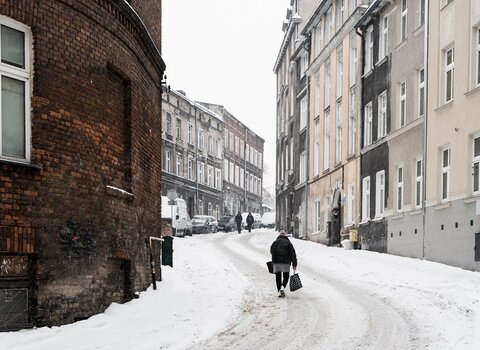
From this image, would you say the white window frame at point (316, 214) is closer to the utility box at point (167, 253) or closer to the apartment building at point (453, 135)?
the apartment building at point (453, 135)

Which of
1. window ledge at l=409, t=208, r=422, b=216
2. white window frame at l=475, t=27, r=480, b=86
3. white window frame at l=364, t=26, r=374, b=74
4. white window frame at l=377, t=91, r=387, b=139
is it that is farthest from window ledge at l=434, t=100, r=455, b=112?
white window frame at l=364, t=26, r=374, b=74

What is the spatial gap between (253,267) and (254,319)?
9553 mm

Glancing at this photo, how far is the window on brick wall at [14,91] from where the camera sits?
899cm

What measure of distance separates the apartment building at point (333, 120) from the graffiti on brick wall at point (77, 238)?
18.4 m

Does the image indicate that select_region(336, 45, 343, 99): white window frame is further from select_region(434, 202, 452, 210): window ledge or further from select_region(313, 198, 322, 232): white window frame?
select_region(434, 202, 452, 210): window ledge

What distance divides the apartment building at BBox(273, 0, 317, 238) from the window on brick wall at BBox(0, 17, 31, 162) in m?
28.6

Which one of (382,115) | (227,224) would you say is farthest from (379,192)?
(227,224)

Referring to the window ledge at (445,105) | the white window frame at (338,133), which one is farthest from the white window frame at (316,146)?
the window ledge at (445,105)

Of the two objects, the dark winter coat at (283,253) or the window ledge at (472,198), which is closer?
the dark winter coat at (283,253)

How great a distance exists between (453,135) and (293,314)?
891 centimetres

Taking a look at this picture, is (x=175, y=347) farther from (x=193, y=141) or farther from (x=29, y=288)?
(x=193, y=141)

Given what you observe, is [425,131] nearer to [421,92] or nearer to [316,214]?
[421,92]

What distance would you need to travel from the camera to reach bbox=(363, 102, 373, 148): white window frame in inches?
1025

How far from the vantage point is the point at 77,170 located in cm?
990
